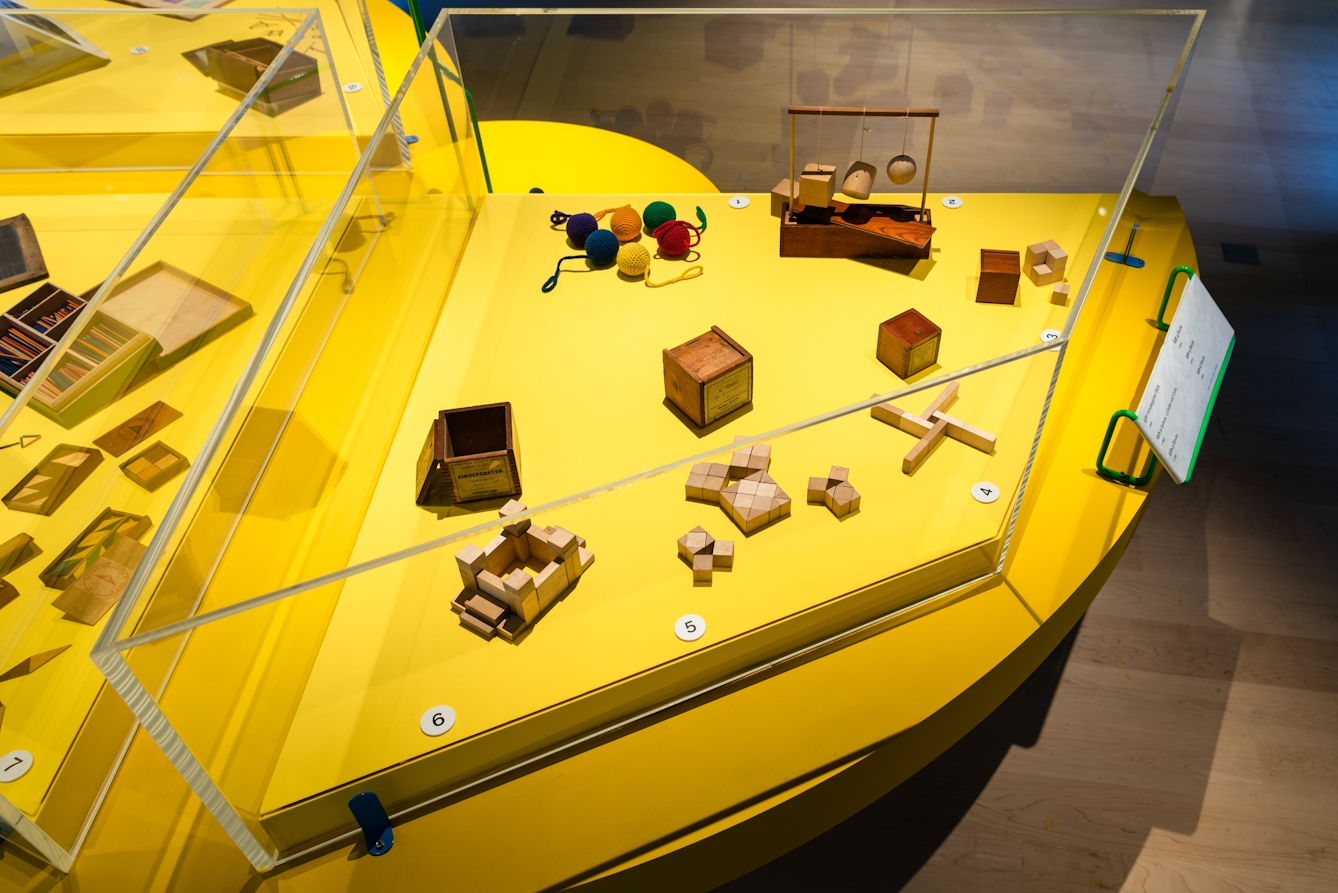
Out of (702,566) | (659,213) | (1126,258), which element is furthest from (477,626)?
(1126,258)

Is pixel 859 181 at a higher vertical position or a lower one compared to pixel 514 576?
higher

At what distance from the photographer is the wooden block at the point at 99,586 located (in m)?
1.94

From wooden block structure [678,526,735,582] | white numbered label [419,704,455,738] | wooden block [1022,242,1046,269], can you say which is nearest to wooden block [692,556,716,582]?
wooden block structure [678,526,735,582]

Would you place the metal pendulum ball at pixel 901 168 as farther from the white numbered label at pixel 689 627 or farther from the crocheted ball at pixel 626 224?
the white numbered label at pixel 689 627

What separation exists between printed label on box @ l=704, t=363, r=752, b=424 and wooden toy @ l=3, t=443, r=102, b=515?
1.47 meters

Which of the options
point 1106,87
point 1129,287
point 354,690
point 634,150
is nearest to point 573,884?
point 354,690

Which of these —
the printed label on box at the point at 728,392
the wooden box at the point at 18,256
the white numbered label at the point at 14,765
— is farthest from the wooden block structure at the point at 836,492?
the wooden box at the point at 18,256

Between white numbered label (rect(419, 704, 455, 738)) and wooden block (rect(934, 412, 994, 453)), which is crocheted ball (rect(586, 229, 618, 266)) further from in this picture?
white numbered label (rect(419, 704, 455, 738))

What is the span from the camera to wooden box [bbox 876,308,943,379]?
248 cm

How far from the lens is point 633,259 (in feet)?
9.51

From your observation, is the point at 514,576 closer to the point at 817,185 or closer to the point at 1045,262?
the point at 817,185

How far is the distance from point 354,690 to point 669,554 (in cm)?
73

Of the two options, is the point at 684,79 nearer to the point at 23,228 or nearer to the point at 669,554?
the point at 669,554

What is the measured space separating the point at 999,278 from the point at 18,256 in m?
3.24
